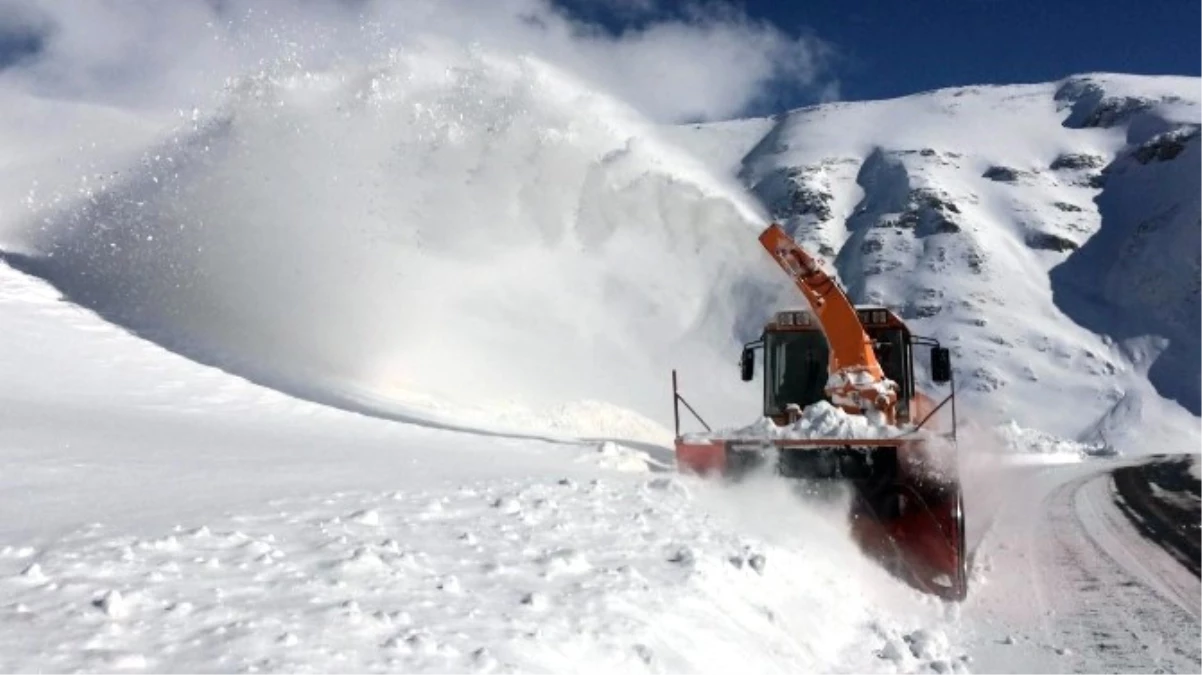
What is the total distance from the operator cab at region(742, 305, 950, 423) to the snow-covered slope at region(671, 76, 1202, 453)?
54502mm

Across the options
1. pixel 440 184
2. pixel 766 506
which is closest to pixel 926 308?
pixel 440 184

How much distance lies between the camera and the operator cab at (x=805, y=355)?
9.91m

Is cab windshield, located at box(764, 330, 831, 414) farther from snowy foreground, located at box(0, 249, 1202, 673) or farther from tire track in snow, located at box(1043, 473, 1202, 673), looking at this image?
tire track in snow, located at box(1043, 473, 1202, 673)

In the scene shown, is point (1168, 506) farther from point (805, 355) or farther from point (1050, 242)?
point (1050, 242)

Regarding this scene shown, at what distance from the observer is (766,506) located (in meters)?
7.99

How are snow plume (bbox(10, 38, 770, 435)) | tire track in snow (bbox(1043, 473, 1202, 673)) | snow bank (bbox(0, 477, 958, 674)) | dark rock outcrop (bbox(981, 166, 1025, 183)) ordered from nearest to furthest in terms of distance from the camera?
snow bank (bbox(0, 477, 958, 674))
tire track in snow (bbox(1043, 473, 1202, 673))
snow plume (bbox(10, 38, 770, 435))
dark rock outcrop (bbox(981, 166, 1025, 183))

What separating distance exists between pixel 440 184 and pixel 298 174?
2380 mm

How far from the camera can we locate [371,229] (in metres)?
15.4

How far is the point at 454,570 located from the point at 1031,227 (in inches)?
4170

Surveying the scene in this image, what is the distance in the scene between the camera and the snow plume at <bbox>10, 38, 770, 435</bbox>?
14172 mm

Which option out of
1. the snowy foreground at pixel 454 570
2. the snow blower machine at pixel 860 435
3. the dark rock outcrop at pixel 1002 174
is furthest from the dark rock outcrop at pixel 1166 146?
the snow blower machine at pixel 860 435

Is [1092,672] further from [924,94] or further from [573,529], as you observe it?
[924,94]

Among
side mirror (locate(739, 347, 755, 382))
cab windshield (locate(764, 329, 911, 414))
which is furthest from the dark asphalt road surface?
side mirror (locate(739, 347, 755, 382))

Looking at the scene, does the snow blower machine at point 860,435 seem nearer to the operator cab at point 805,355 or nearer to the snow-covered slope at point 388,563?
the operator cab at point 805,355
